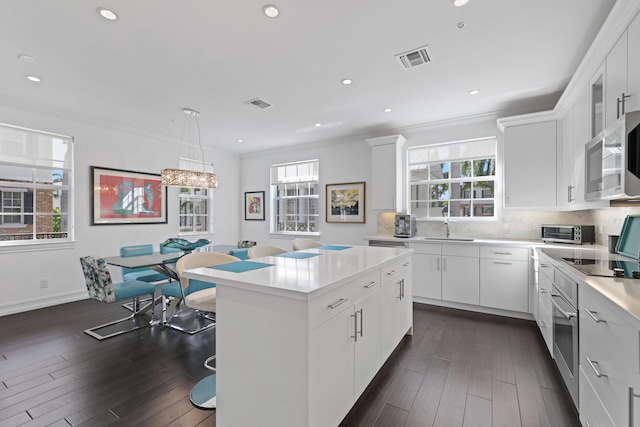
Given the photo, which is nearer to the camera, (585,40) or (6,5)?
(6,5)

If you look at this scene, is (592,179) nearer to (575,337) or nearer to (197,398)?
(575,337)

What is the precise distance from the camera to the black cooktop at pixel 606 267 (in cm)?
164

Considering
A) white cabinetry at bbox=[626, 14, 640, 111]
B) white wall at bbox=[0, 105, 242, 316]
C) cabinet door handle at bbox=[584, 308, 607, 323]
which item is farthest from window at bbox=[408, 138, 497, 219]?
white wall at bbox=[0, 105, 242, 316]

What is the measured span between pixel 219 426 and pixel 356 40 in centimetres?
298

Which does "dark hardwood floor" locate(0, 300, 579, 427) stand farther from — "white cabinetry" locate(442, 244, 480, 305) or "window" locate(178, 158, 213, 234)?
"window" locate(178, 158, 213, 234)

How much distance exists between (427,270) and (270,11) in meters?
3.64

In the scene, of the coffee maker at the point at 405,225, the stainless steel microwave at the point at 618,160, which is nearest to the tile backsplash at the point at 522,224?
the coffee maker at the point at 405,225

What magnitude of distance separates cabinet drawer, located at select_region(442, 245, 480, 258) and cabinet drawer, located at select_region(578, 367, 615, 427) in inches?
86.8

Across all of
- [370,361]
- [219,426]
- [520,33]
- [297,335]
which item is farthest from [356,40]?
[219,426]

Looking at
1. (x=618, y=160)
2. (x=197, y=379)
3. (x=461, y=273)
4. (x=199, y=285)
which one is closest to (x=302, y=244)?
(x=199, y=285)

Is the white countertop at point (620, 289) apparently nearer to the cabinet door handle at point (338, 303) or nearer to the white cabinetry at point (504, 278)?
the cabinet door handle at point (338, 303)

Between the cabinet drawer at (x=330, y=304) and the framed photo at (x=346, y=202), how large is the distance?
369cm

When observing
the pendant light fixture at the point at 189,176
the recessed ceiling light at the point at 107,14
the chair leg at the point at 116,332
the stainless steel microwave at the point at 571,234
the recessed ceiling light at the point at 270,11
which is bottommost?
the chair leg at the point at 116,332

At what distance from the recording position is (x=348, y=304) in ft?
5.73
